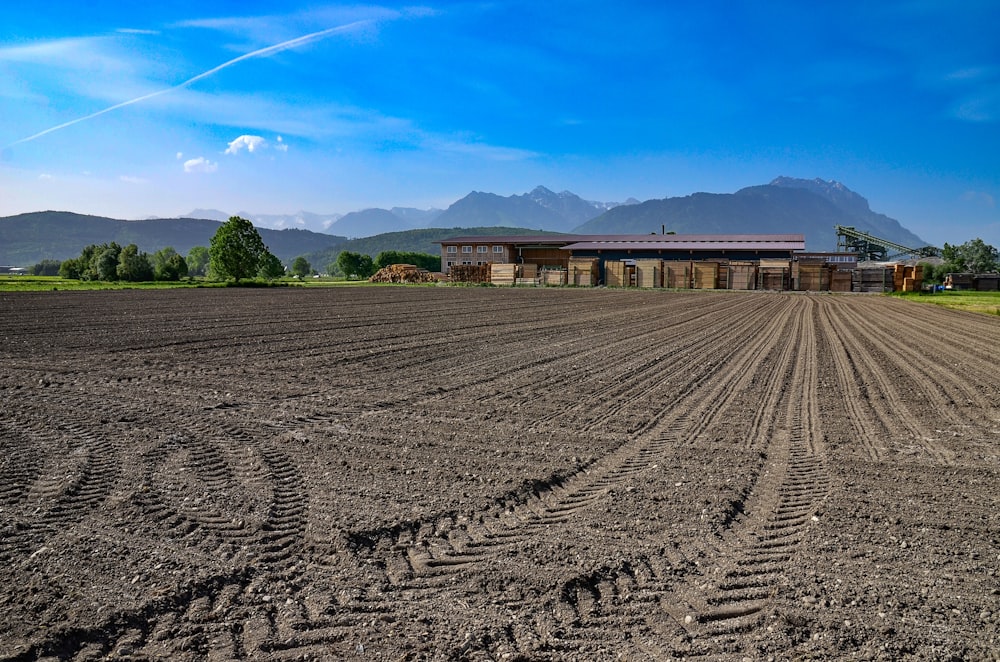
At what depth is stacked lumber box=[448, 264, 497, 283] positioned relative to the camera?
67375mm

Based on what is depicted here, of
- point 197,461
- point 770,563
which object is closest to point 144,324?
point 197,461

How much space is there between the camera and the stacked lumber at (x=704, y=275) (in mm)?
56031

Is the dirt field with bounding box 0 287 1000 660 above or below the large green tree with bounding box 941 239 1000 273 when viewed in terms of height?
below

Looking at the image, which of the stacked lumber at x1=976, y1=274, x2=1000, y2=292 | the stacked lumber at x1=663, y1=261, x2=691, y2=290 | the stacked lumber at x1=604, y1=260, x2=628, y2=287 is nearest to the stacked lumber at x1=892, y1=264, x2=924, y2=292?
the stacked lumber at x1=976, y1=274, x2=1000, y2=292

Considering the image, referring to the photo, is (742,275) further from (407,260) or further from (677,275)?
(407,260)

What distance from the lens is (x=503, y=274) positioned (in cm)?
6531

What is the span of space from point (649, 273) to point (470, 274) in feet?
66.0

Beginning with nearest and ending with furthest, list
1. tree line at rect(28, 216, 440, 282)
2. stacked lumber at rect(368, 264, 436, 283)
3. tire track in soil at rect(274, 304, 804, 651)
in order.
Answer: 1. tire track in soil at rect(274, 304, 804, 651)
2. tree line at rect(28, 216, 440, 282)
3. stacked lumber at rect(368, 264, 436, 283)

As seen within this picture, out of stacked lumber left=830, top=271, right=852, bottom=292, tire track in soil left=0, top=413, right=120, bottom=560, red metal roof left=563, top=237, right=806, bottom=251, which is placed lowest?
tire track in soil left=0, top=413, right=120, bottom=560

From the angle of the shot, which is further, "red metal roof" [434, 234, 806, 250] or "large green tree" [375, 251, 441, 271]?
"large green tree" [375, 251, 441, 271]

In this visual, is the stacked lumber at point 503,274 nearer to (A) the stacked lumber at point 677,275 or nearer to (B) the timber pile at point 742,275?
(A) the stacked lumber at point 677,275

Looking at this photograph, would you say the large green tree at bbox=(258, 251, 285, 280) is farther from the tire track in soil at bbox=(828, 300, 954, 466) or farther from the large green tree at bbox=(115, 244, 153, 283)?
the tire track in soil at bbox=(828, 300, 954, 466)

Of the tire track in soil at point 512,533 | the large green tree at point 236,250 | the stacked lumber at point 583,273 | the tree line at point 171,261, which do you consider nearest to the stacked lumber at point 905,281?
the stacked lumber at point 583,273

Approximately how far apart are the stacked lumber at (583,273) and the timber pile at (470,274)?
981cm
